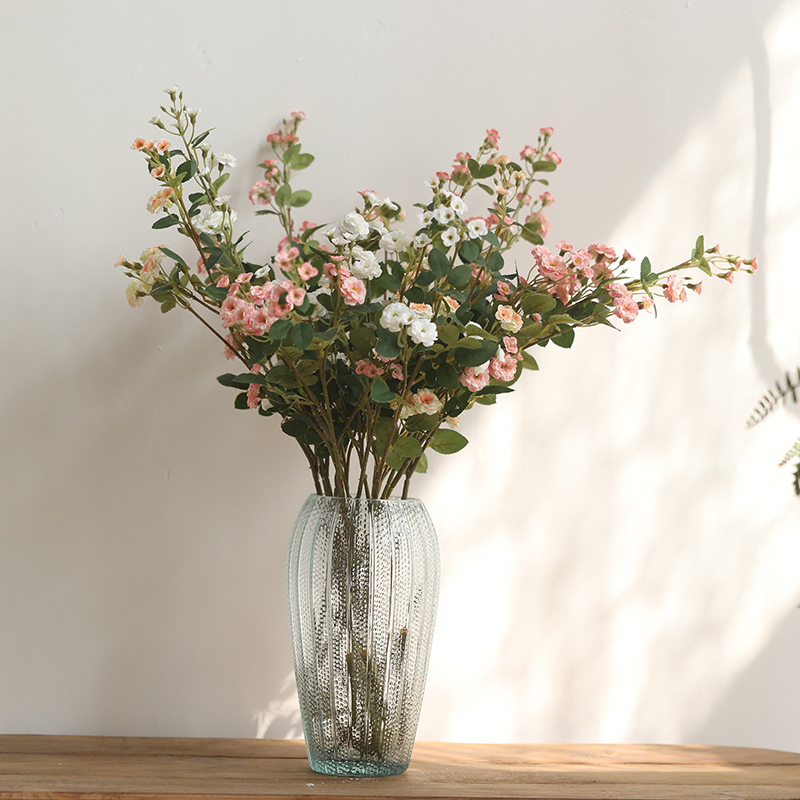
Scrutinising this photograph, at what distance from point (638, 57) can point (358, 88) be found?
17.9 inches

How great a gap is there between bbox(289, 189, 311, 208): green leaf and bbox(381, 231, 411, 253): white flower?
21 cm

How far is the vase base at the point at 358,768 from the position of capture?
923 millimetres

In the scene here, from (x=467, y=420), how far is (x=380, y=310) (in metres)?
0.32

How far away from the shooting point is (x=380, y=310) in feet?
2.98

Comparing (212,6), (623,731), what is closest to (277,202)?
(212,6)

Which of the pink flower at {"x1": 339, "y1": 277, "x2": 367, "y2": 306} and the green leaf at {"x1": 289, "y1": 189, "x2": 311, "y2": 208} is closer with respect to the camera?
the pink flower at {"x1": 339, "y1": 277, "x2": 367, "y2": 306}

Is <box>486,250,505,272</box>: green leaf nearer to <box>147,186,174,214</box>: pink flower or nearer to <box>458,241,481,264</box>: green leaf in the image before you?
<box>458,241,481,264</box>: green leaf

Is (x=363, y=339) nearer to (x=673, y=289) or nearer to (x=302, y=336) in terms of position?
(x=302, y=336)

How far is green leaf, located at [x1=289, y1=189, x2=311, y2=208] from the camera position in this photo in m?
1.08

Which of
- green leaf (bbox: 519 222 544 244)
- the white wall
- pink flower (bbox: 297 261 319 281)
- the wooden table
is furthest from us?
the white wall

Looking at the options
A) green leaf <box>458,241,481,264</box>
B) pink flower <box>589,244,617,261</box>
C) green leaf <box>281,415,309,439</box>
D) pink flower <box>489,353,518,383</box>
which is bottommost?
green leaf <box>281,415,309,439</box>

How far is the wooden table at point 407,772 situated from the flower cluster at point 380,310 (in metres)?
0.36

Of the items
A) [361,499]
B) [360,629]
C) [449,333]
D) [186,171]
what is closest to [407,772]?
[360,629]

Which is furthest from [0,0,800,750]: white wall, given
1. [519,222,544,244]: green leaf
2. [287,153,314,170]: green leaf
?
[519,222,544,244]: green leaf
